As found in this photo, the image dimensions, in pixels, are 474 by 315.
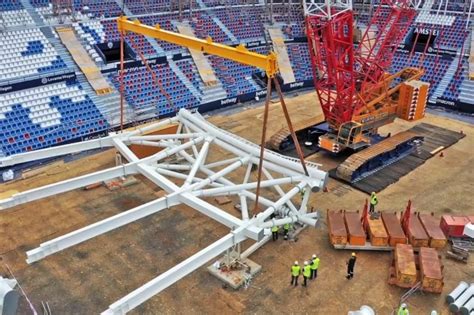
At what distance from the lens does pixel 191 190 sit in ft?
50.5

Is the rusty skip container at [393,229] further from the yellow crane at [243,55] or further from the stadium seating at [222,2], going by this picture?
the stadium seating at [222,2]

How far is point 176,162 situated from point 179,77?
12.2 m

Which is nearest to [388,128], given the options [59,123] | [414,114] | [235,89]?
[414,114]

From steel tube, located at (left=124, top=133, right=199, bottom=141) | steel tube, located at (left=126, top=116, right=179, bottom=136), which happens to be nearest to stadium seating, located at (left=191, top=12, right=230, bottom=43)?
steel tube, located at (left=126, top=116, right=179, bottom=136)

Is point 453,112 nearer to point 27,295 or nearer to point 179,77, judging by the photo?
point 179,77

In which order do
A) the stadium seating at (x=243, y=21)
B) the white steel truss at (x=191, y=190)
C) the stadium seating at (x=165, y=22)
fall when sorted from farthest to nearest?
the stadium seating at (x=243, y=21) → the stadium seating at (x=165, y=22) → the white steel truss at (x=191, y=190)

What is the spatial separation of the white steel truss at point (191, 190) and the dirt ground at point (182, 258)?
151 cm

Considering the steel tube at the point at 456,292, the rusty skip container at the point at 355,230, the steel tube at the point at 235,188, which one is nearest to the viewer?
the steel tube at the point at 456,292

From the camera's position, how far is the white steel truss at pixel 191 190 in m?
11.9

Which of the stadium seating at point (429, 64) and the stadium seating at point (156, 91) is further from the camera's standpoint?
the stadium seating at point (429, 64)

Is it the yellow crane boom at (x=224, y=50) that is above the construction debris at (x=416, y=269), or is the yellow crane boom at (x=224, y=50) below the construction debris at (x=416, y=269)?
above

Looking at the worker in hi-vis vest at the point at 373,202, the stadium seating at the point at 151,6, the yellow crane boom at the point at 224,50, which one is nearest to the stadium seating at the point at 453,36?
the stadium seating at the point at 151,6

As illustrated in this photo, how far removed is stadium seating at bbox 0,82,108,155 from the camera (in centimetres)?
2425

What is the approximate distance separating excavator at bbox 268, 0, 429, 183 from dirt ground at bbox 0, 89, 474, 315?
8.73ft
